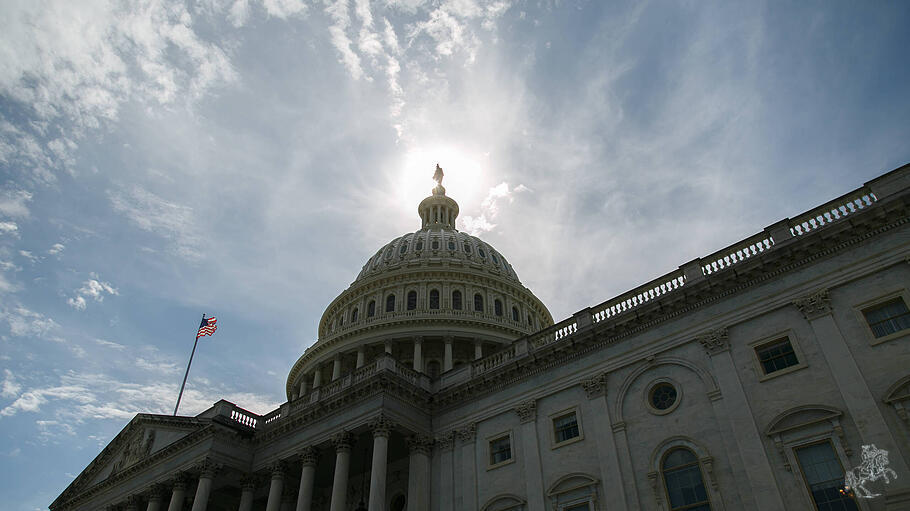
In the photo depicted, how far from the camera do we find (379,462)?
97.7 feet

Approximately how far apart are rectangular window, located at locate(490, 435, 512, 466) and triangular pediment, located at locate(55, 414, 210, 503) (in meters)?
17.8

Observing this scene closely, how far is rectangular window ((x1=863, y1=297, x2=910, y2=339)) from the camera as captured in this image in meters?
21.1

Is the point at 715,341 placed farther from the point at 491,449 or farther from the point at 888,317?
the point at 491,449

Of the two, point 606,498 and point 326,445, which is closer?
point 606,498

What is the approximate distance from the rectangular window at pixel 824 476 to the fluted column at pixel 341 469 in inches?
782

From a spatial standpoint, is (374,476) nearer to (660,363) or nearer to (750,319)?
(660,363)

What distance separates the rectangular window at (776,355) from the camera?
75.7ft

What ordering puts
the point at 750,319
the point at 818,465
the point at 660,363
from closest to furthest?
the point at 818,465
the point at 750,319
the point at 660,363

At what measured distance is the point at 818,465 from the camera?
2059 cm

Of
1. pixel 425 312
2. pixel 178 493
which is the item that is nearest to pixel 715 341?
pixel 178 493

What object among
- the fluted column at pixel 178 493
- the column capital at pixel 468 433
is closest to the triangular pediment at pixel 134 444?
the fluted column at pixel 178 493

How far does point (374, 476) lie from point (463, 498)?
4312mm

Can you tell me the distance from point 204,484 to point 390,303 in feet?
96.1

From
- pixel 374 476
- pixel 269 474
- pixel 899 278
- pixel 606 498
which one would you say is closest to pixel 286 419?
pixel 269 474
